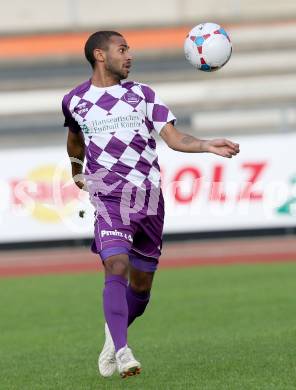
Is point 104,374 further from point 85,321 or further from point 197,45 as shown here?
point 85,321

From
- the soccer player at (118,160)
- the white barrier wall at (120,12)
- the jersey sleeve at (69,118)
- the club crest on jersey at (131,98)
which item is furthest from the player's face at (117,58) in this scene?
the white barrier wall at (120,12)

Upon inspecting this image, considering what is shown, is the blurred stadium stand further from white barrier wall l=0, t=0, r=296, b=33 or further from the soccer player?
the soccer player

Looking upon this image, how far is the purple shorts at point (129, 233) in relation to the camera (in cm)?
608

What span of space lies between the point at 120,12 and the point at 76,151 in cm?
2300

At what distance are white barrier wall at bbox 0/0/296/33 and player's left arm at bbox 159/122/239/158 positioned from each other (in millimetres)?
22857

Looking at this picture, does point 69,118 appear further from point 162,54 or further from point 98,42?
point 162,54

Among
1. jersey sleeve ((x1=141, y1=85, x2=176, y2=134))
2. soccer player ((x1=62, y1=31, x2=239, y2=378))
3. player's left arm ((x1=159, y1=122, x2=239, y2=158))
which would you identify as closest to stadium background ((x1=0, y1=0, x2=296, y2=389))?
soccer player ((x1=62, y1=31, x2=239, y2=378))

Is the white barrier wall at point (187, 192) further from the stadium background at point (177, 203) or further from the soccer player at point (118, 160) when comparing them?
the soccer player at point (118, 160)

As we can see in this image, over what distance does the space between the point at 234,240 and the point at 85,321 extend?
350 inches

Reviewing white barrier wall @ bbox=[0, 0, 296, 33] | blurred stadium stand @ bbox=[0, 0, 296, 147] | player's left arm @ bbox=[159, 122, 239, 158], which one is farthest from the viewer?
white barrier wall @ bbox=[0, 0, 296, 33]

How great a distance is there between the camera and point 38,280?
48.0ft

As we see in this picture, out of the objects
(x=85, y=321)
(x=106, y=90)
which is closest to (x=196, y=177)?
(x=85, y=321)

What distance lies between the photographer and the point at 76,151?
22.0 ft

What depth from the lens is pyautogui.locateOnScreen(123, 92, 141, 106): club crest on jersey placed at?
620cm
